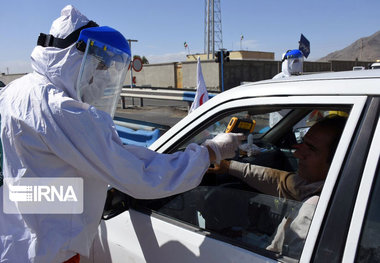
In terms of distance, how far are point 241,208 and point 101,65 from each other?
103 cm

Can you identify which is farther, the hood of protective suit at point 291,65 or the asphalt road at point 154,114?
the asphalt road at point 154,114

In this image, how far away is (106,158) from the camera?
134 centimetres

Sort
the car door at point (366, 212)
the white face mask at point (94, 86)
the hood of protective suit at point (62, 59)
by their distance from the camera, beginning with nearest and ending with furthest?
the car door at point (366, 212)
the hood of protective suit at point (62, 59)
the white face mask at point (94, 86)

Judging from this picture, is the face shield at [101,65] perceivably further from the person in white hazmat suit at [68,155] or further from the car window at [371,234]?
the car window at [371,234]

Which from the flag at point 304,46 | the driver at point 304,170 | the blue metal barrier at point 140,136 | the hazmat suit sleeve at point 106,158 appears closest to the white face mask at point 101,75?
the hazmat suit sleeve at point 106,158

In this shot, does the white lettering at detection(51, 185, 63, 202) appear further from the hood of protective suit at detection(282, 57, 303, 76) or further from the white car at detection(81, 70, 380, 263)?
the hood of protective suit at detection(282, 57, 303, 76)

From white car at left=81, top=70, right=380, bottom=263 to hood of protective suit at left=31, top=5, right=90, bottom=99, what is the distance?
557 mm

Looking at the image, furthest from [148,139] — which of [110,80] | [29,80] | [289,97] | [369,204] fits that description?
[369,204]

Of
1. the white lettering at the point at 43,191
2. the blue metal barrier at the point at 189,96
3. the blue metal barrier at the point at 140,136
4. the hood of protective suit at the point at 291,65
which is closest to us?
the white lettering at the point at 43,191

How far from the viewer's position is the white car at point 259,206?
103cm

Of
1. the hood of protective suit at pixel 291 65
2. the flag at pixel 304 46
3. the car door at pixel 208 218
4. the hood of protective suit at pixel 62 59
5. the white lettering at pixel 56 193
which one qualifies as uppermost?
the flag at pixel 304 46

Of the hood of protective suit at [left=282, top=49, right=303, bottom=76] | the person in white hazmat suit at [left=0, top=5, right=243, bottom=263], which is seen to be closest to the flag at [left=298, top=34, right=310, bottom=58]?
the hood of protective suit at [left=282, top=49, right=303, bottom=76]

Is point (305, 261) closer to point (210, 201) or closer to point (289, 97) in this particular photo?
point (289, 97)

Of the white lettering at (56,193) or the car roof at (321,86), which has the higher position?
the car roof at (321,86)
